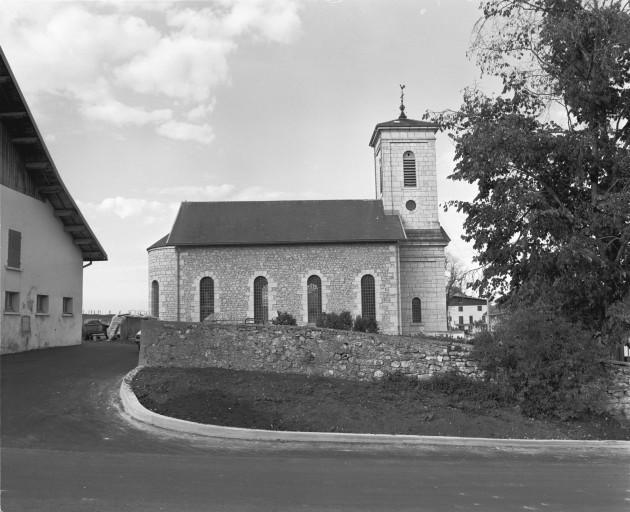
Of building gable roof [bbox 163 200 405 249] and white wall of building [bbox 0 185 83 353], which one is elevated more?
building gable roof [bbox 163 200 405 249]

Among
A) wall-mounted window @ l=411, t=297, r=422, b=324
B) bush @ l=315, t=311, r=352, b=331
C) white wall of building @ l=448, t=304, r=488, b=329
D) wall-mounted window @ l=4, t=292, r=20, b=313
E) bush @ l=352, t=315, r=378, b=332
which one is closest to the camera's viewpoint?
wall-mounted window @ l=4, t=292, r=20, b=313

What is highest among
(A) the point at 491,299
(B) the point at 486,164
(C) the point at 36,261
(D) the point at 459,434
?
(B) the point at 486,164

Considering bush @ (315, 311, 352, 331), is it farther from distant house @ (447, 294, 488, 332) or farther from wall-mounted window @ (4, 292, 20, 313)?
distant house @ (447, 294, 488, 332)

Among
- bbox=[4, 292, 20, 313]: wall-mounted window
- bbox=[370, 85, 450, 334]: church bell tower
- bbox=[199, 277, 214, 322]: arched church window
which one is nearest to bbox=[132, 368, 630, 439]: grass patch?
bbox=[4, 292, 20, 313]: wall-mounted window

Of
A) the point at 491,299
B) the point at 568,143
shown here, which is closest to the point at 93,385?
the point at 491,299

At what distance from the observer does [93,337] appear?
1426 inches

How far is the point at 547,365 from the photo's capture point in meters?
14.1

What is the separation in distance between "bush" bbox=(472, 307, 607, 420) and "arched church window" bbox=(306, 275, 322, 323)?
79.0ft

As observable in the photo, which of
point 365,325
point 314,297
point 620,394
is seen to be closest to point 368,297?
point 365,325

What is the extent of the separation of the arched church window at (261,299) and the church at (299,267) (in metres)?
0.07

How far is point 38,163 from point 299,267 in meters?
19.1

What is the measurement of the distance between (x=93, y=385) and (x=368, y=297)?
83.5 ft

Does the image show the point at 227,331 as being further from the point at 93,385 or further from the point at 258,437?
the point at 258,437

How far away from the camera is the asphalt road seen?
682cm
